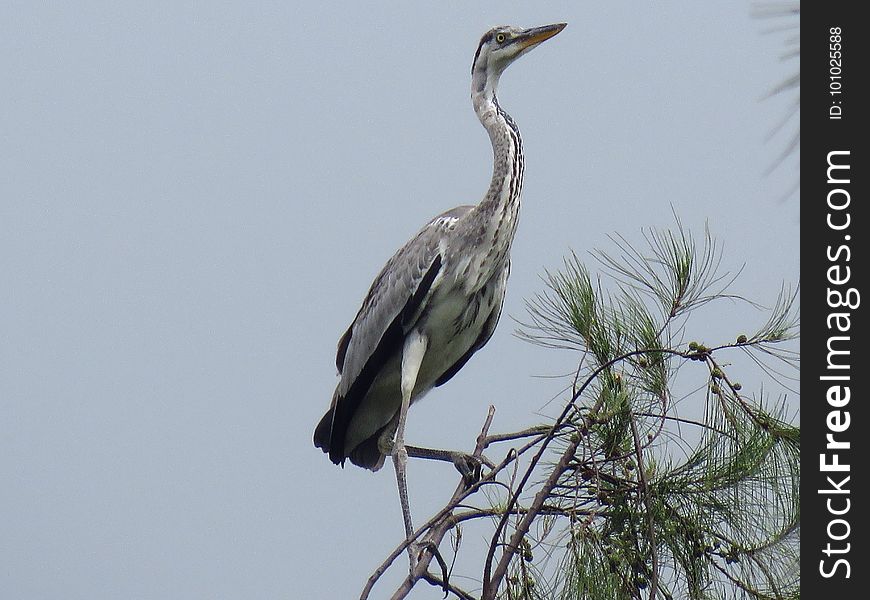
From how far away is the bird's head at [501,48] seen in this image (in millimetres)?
3168

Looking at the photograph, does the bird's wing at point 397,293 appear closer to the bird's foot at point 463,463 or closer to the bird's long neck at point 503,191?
A: the bird's long neck at point 503,191

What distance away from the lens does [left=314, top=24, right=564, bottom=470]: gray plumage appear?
298cm

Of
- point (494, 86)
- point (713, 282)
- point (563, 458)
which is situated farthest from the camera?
point (494, 86)

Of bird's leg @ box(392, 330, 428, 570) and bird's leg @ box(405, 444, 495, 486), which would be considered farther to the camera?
bird's leg @ box(392, 330, 428, 570)

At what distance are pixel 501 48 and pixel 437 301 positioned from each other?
69 centimetres

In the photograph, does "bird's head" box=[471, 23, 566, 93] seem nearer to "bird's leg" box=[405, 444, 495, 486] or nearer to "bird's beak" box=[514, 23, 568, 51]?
"bird's beak" box=[514, 23, 568, 51]

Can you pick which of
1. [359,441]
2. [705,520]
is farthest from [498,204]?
[705,520]

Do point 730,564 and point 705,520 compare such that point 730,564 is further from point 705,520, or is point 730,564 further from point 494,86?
point 494,86

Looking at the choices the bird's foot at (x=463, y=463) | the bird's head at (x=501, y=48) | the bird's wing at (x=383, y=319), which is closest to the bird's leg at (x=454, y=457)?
the bird's foot at (x=463, y=463)

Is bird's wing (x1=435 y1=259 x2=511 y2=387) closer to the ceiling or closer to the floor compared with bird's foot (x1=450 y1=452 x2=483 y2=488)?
closer to the ceiling

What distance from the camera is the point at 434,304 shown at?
3.02m
